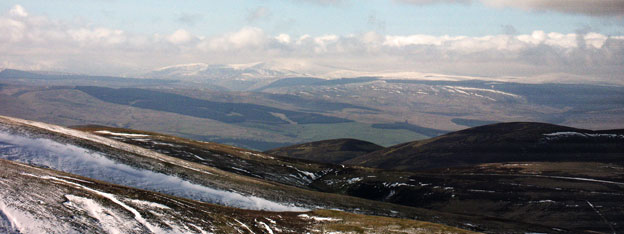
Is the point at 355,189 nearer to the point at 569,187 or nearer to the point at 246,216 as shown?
the point at 569,187

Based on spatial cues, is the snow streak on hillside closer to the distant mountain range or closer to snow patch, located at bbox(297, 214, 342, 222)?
the distant mountain range

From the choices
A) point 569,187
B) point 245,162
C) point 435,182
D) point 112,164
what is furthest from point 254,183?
point 569,187

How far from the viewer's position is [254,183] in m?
90.5

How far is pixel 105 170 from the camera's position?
244 feet

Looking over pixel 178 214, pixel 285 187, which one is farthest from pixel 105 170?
pixel 285 187

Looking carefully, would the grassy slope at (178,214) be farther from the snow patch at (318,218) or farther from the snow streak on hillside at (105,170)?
the snow streak on hillside at (105,170)

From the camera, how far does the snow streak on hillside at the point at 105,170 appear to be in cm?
7070

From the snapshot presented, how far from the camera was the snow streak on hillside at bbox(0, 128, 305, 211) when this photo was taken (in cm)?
7070

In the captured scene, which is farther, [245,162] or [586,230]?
[245,162]

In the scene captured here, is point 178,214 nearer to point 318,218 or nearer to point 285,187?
point 318,218

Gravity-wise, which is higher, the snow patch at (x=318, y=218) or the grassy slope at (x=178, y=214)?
the grassy slope at (x=178, y=214)

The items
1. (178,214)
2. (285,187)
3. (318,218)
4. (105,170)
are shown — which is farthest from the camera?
(285,187)

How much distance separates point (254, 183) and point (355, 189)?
43.4 m

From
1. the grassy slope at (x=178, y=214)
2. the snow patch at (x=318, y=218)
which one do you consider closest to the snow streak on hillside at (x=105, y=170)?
the snow patch at (x=318, y=218)
